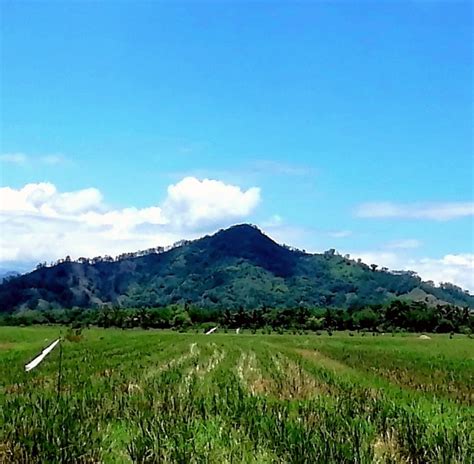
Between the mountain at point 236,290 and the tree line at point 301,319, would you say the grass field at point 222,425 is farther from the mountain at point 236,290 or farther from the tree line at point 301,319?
the mountain at point 236,290

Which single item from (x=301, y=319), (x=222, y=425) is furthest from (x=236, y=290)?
(x=222, y=425)

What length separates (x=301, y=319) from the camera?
100 meters

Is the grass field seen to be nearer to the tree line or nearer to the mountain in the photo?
the tree line

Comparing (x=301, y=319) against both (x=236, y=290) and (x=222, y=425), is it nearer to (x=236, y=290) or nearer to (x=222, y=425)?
(x=236, y=290)

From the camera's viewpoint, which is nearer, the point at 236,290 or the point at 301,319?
the point at 301,319

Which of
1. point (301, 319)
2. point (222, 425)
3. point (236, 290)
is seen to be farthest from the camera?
point (236, 290)

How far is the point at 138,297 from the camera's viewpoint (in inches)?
Answer: 7657

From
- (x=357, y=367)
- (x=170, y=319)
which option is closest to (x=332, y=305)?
(x=170, y=319)

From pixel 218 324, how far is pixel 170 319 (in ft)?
26.0

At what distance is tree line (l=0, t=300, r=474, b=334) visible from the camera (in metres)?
95.4

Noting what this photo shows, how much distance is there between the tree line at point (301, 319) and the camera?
3755 inches

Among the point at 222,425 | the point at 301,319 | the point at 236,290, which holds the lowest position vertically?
the point at 222,425

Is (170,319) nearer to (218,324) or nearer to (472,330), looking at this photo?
(218,324)

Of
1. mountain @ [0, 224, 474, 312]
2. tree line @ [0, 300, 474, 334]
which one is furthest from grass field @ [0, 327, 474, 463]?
mountain @ [0, 224, 474, 312]
